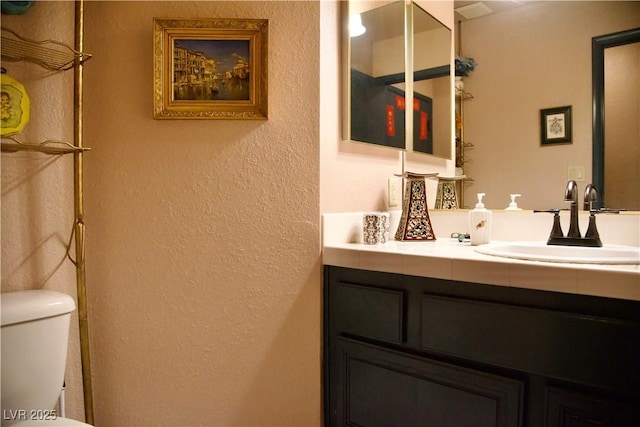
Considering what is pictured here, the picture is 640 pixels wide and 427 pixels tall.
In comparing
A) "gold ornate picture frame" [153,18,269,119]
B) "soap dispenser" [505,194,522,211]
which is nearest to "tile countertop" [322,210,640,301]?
"soap dispenser" [505,194,522,211]

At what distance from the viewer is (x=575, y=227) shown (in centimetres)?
131

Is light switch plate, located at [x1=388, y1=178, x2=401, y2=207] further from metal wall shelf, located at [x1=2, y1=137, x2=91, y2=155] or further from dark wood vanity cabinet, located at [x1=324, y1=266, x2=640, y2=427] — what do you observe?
metal wall shelf, located at [x1=2, y1=137, x2=91, y2=155]

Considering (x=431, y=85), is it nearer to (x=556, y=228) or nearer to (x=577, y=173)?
(x=577, y=173)

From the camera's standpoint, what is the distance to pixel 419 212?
5.30 feet

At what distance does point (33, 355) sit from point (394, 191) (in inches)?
52.4

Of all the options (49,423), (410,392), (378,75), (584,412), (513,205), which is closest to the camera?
(584,412)

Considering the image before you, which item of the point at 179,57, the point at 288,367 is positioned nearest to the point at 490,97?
the point at 179,57

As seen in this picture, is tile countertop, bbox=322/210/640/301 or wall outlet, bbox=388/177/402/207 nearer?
tile countertop, bbox=322/210/640/301

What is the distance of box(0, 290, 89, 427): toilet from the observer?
42.4 inches

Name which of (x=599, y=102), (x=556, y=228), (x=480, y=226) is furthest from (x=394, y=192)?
(x=599, y=102)

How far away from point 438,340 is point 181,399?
0.87 meters

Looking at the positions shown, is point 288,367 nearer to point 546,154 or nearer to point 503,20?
point 546,154

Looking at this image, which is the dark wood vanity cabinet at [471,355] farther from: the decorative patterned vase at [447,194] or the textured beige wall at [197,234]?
the decorative patterned vase at [447,194]

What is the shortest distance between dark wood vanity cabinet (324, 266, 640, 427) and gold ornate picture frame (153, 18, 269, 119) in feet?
2.12
